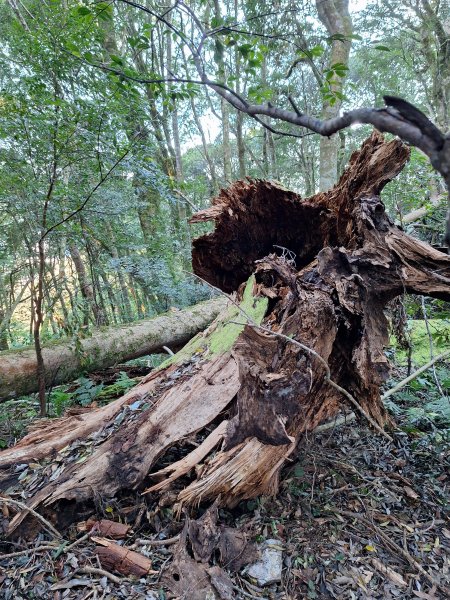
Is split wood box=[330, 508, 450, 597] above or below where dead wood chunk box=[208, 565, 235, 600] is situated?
below

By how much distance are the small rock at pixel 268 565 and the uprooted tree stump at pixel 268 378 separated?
31 centimetres

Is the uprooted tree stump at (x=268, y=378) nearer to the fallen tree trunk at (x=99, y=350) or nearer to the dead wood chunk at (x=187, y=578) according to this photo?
the dead wood chunk at (x=187, y=578)

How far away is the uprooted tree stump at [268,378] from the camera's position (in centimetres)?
218

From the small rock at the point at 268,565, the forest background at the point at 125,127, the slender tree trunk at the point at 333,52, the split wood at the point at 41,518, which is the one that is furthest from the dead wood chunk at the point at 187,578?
the slender tree trunk at the point at 333,52

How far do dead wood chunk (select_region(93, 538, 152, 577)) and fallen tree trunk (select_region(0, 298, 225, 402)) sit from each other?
7.34 feet

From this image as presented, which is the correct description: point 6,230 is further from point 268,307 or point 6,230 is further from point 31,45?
point 268,307

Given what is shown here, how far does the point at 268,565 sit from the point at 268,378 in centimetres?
102

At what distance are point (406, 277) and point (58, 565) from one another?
284 centimetres

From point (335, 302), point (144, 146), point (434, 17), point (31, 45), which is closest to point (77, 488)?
point (335, 302)

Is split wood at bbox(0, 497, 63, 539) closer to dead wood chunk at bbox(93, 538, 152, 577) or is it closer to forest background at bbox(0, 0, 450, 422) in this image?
dead wood chunk at bbox(93, 538, 152, 577)

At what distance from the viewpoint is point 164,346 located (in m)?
4.93

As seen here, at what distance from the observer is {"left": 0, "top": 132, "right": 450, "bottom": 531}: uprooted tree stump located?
2.18 metres

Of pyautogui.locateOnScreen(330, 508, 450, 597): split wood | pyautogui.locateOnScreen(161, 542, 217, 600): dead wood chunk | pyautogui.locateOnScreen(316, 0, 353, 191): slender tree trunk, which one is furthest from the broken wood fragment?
pyautogui.locateOnScreen(316, 0, 353, 191): slender tree trunk

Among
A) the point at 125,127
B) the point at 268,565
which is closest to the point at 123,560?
the point at 268,565
